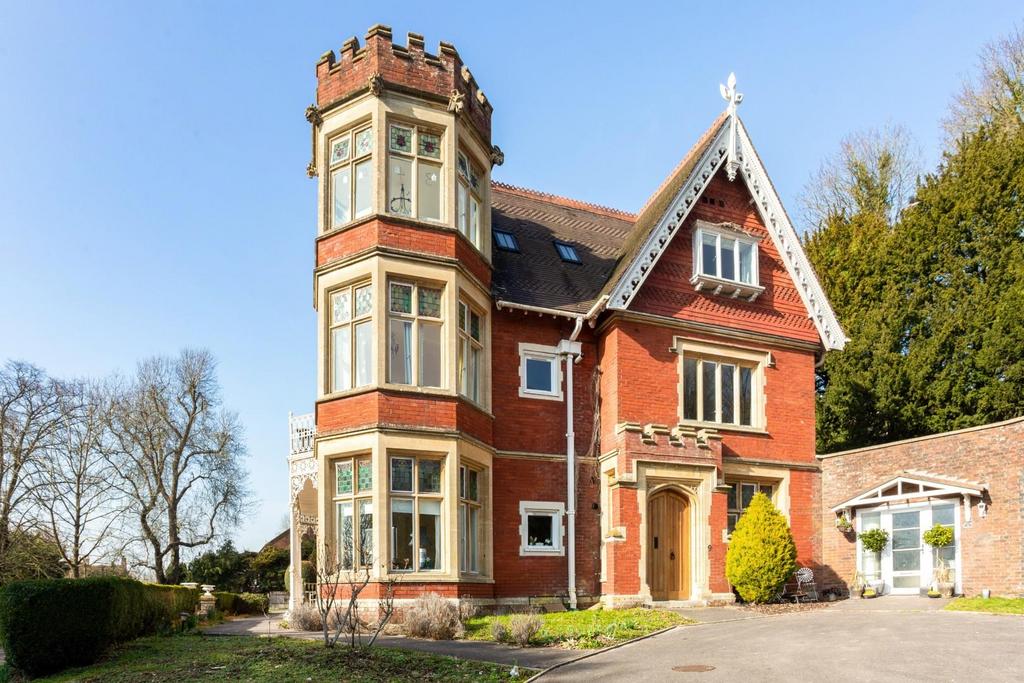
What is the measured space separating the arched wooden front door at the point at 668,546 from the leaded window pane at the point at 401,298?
22.7 feet

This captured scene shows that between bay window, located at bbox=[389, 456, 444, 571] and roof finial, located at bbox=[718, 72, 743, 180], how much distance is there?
1055 centimetres

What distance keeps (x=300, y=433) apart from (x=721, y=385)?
37.5 feet

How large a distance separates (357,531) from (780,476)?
1085 centimetres

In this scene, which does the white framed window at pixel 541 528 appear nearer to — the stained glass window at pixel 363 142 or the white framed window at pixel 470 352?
the white framed window at pixel 470 352

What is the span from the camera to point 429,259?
61.0 ft

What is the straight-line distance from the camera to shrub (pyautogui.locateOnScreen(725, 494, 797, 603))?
64.6 ft

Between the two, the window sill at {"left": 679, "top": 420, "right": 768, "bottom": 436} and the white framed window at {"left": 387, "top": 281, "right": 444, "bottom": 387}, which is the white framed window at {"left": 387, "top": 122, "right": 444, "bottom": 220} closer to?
the white framed window at {"left": 387, "top": 281, "right": 444, "bottom": 387}

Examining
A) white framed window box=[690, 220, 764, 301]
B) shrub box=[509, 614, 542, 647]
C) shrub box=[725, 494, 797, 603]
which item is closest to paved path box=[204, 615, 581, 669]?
shrub box=[509, 614, 542, 647]

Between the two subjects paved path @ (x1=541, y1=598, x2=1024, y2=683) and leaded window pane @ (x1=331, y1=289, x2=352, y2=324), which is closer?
paved path @ (x1=541, y1=598, x2=1024, y2=683)

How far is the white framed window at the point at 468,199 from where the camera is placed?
1989 centimetres

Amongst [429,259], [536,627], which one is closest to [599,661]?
[536,627]

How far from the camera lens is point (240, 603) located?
127 feet

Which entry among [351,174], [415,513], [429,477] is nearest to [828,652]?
[415,513]

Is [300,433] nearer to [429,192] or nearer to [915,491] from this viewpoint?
[429,192]
